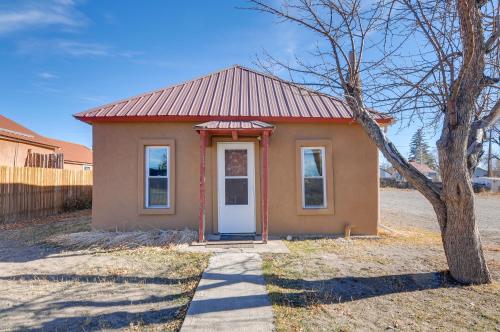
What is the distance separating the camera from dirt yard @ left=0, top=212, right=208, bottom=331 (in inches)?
127

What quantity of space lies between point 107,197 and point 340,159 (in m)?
6.10

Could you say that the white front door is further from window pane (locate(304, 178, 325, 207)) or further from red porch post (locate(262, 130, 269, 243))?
window pane (locate(304, 178, 325, 207))

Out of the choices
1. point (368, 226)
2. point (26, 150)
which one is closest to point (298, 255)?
point (368, 226)

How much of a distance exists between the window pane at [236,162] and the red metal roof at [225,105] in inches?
36.5

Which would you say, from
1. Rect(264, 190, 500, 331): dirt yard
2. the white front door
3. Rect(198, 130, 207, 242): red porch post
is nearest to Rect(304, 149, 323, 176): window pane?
the white front door

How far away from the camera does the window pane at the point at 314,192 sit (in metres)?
7.58

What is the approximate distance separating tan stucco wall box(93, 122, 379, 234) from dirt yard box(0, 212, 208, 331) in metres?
1.38

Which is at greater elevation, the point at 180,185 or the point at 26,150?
the point at 26,150

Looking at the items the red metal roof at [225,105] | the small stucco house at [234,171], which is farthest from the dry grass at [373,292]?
the red metal roof at [225,105]

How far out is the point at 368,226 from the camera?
7496mm

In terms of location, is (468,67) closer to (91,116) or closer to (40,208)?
(91,116)

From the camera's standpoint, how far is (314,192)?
7.61 metres

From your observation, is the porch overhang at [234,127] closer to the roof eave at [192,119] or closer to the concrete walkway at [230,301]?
the roof eave at [192,119]

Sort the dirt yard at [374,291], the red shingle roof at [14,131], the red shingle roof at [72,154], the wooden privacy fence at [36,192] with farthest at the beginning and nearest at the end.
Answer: the red shingle roof at [72,154], the red shingle roof at [14,131], the wooden privacy fence at [36,192], the dirt yard at [374,291]
